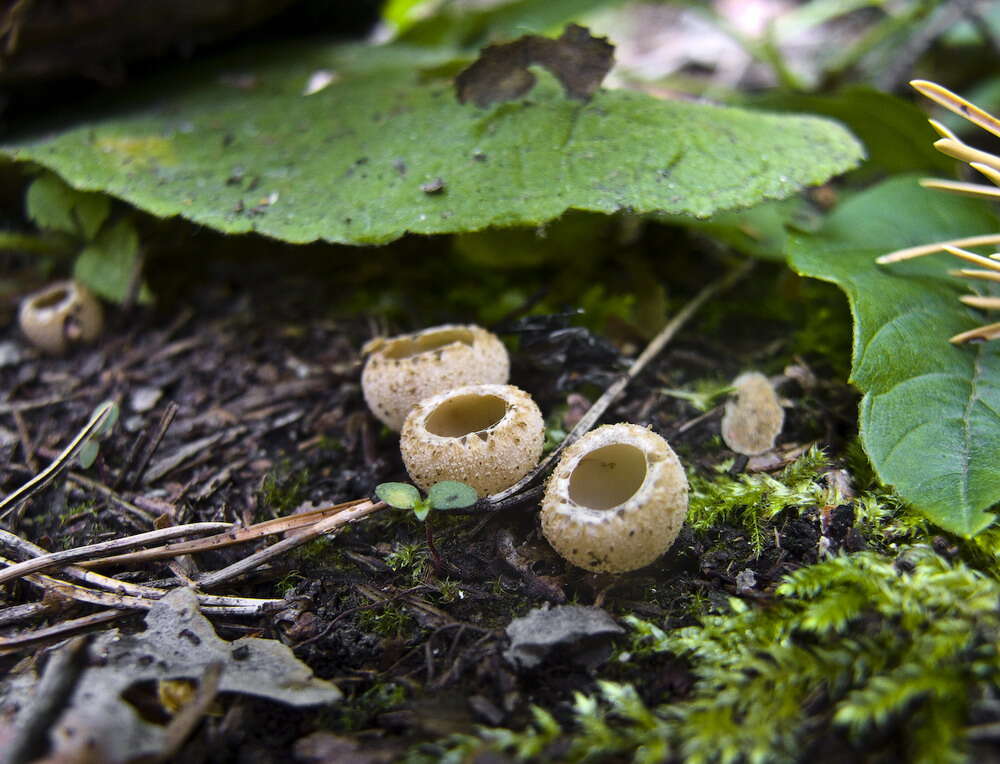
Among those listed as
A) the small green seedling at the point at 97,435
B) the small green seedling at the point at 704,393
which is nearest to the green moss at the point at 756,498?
the small green seedling at the point at 704,393

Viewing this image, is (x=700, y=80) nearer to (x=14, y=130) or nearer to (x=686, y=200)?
(x=686, y=200)

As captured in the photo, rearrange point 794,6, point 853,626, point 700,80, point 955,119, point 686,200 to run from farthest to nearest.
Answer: point 794,6 < point 700,80 < point 955,119 < point 686,200 < point 853,626

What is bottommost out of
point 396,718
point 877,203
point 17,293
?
point 17,293

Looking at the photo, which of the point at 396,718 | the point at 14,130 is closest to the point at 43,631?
the point at 396,718

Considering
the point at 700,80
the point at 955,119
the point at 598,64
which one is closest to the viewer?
the point at 598,64

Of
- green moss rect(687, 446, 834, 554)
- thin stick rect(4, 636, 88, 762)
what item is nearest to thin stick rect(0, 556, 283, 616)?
thin stick rect(4, 636, 88, 762)

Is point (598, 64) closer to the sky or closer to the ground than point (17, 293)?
closer to the sky

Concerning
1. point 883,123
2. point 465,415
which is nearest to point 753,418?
point 465,415

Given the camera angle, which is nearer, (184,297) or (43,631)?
(43,631)
